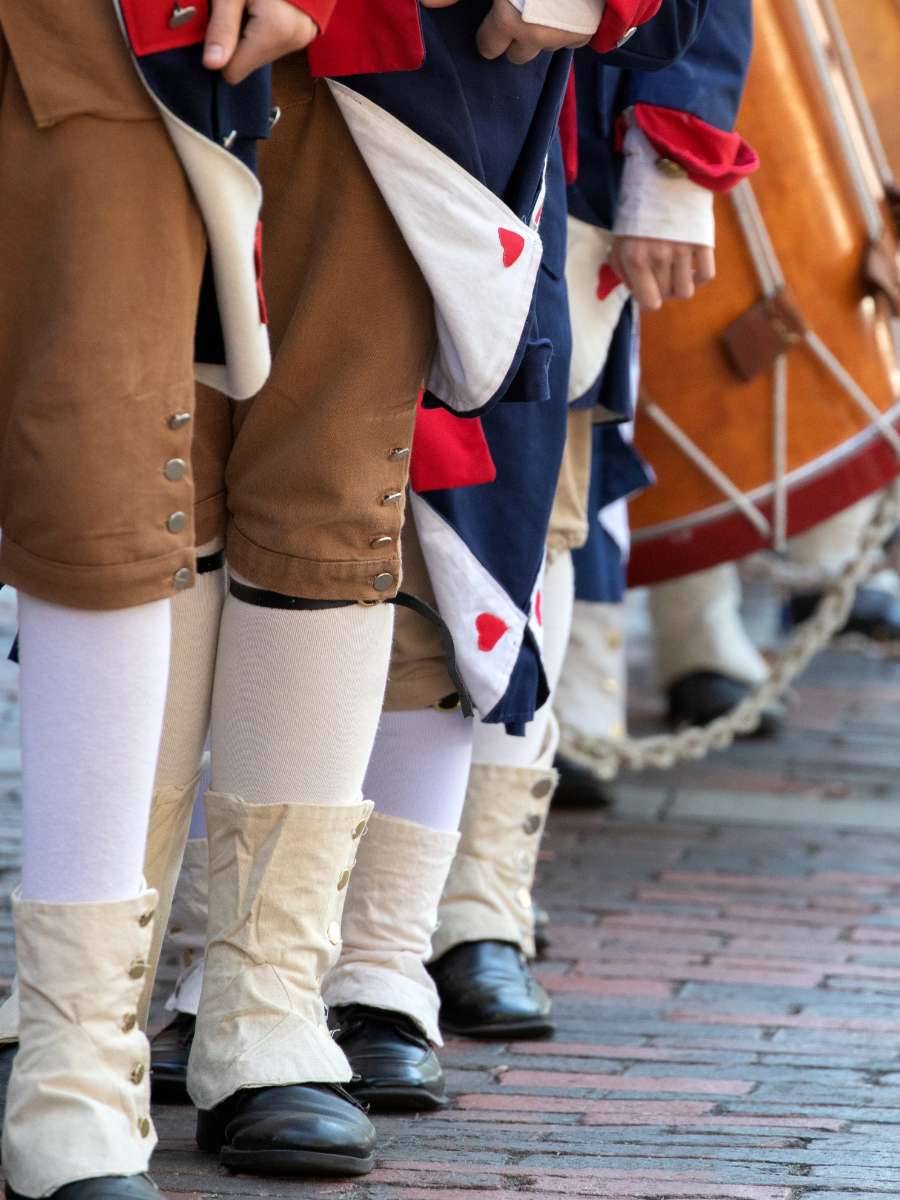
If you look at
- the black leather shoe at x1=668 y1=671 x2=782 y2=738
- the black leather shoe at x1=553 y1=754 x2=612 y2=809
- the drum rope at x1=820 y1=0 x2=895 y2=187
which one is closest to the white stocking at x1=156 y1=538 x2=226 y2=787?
the black leather shoe at x1=553 y1=754 x2=612 y2=809

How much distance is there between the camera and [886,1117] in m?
1.70

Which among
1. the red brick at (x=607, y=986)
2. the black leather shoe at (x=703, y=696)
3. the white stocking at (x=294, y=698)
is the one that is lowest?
the black leather shoe at (x=703, y=696)

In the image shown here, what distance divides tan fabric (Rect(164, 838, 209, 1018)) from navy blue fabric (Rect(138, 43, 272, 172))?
Result: 80 cm

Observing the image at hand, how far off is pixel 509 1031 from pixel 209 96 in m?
1.18

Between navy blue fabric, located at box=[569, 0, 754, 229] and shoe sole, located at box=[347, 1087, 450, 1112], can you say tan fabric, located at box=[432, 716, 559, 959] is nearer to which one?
shoe sole, located at box=[347, 1087, 450, 1112]

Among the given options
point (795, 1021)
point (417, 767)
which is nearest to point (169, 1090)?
point (417, 767)

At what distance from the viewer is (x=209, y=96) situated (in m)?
1.25

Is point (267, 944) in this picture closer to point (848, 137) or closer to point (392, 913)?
point (392, 913)

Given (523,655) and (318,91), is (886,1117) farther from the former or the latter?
(318,91)

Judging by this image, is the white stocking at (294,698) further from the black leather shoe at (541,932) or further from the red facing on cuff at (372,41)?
the black leather shoe at (541,932)

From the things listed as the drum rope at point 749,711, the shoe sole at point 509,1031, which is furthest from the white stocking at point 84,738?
the drum rope at point 749,711

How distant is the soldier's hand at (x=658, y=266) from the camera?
2018mm

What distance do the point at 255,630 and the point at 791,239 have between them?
5.42ft

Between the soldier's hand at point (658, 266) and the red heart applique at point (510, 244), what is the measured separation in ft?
1.89
